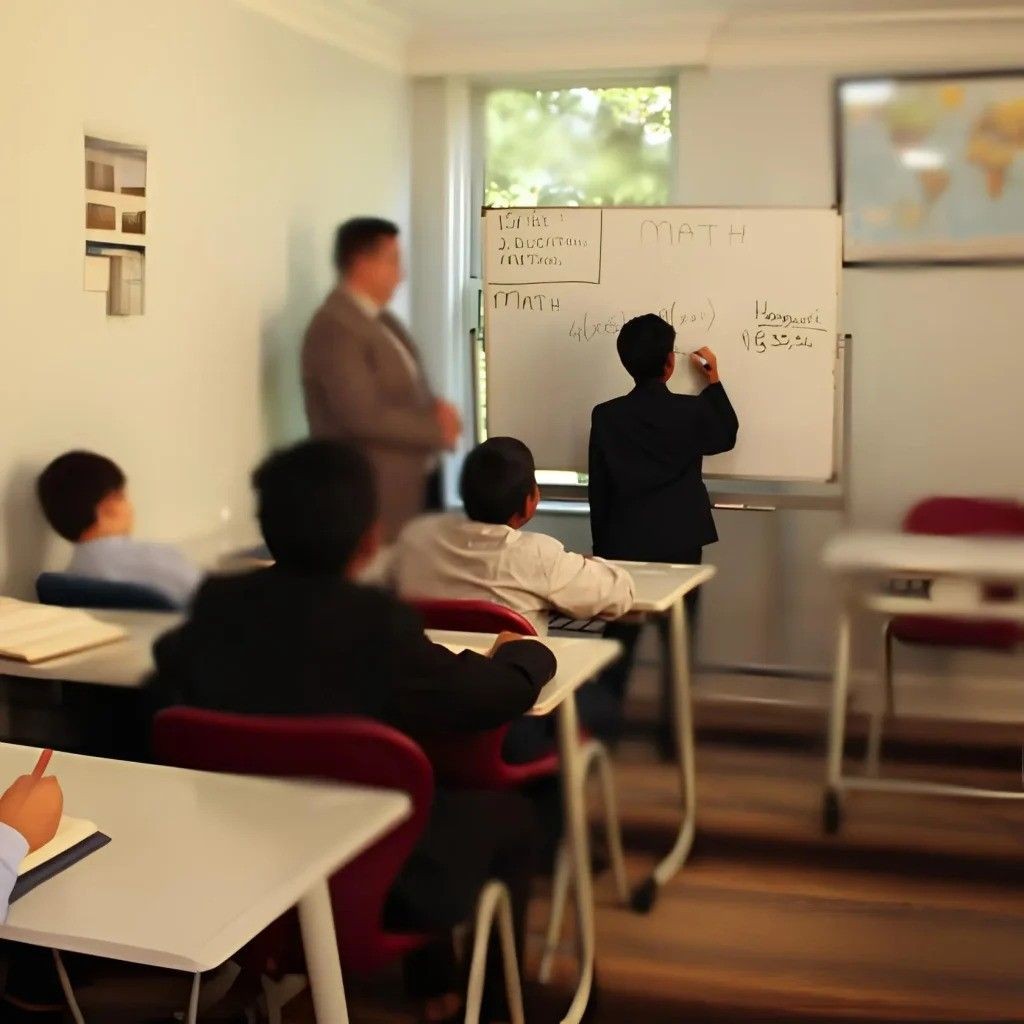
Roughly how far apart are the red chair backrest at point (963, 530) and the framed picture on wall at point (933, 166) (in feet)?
1.60

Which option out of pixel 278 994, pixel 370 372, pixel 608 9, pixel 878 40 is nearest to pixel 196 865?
pixel 278 994

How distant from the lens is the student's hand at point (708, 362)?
250cm

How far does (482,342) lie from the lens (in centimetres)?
257

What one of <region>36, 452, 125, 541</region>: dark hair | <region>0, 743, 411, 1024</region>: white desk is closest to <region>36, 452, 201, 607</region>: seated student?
<region>36, 452, 125, 541</region>: dark hair

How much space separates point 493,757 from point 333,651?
0.28m

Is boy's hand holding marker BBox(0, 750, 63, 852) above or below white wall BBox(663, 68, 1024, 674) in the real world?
below

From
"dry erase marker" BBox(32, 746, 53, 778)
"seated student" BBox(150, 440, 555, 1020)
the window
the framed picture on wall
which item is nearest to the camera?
"dry erase marker" BBox(32, 746, 53, 778)

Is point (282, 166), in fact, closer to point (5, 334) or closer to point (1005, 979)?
point (5, 334)

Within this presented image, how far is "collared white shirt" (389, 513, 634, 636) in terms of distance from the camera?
162 centimetres

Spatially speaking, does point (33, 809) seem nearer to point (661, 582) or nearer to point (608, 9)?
point (661, 582)

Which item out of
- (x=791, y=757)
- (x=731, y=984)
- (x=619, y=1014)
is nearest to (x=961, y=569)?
(x=791, y=757)

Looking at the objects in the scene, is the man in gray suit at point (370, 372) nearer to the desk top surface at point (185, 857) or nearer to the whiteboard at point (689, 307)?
the desk top surface at point (185, 857)

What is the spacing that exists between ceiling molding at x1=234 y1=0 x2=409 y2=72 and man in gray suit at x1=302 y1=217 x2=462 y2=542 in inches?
11.2

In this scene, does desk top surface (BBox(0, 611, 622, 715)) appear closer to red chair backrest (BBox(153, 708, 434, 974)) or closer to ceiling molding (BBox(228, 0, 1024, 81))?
red chair backrest (BBox(153, 708, 434, 974))
